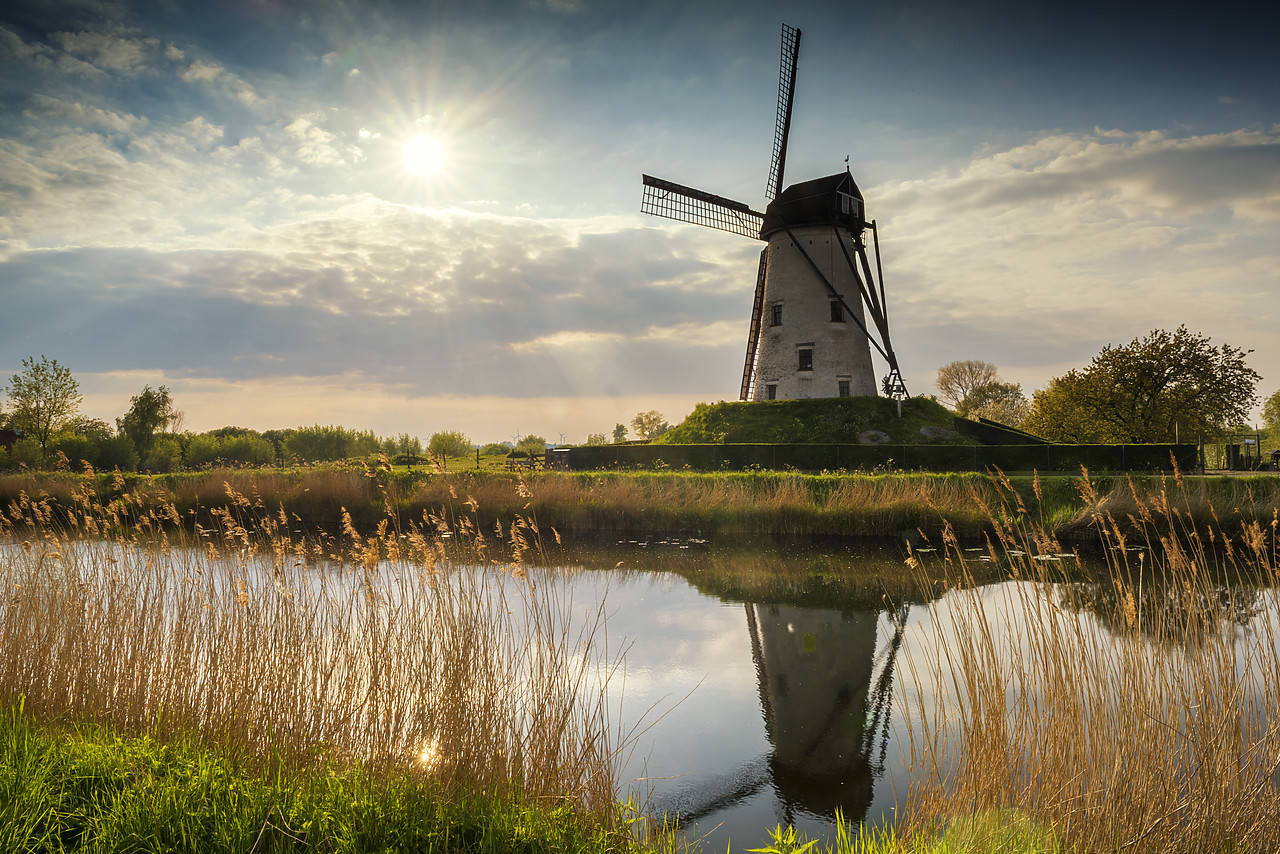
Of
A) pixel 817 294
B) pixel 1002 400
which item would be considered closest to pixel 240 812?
pixel 817 294

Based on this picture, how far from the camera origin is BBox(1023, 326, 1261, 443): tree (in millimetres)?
24109

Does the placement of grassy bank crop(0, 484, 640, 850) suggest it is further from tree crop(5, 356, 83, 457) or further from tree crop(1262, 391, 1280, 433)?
tree crop(1262, 391, 1280, 433)

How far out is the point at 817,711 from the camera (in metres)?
5.79

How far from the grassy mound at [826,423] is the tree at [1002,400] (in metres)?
24.5

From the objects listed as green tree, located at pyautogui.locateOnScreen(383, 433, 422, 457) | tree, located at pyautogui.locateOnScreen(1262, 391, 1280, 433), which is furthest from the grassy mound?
tree, located at pyautogui.locateOnScreen(1262, 391, 1280, 433)

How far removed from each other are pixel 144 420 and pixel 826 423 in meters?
34.5

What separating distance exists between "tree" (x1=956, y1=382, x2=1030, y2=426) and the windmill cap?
25.6 metres

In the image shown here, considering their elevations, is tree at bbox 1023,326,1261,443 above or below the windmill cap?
below

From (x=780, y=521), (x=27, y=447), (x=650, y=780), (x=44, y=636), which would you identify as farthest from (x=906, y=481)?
(x=27, y=447)

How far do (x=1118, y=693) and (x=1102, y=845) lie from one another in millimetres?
772

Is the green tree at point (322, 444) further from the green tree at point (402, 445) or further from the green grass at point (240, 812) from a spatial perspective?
the green grass at point (240, 812)

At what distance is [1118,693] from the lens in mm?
3516

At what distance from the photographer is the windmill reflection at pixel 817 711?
4.46m

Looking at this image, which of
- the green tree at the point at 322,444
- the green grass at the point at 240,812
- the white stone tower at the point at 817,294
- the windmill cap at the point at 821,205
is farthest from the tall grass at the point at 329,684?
the green tree at the point at 322,444
